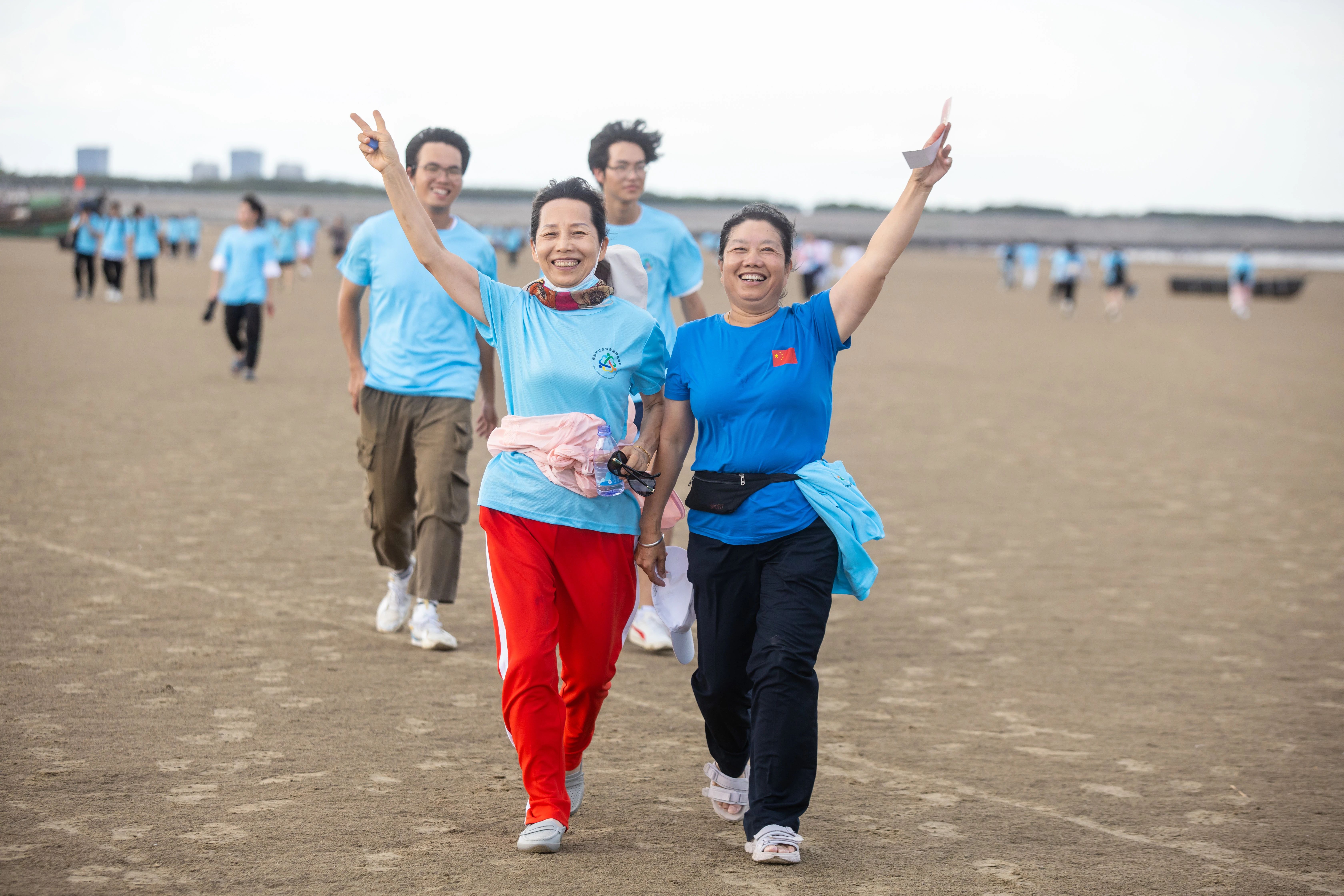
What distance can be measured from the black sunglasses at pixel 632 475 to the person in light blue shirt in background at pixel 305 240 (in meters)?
37.4

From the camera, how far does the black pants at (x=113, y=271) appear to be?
25016 millimetres

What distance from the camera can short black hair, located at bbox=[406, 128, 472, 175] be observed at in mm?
5617

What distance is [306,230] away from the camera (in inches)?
1651

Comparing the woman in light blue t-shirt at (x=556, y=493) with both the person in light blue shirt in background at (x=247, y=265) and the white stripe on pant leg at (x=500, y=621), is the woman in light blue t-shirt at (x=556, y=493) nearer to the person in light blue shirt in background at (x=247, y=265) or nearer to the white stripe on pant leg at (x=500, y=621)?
the white stripe on pant leg at (x=500, y=621)

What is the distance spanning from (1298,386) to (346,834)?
18.5m

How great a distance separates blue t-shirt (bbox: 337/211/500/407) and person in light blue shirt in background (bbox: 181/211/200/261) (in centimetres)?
4374

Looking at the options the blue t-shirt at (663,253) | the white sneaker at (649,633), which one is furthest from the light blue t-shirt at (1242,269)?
the white sneaker at (649,633)

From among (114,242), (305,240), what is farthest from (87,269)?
(305,240)

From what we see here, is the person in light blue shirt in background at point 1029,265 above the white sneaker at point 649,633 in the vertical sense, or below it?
above

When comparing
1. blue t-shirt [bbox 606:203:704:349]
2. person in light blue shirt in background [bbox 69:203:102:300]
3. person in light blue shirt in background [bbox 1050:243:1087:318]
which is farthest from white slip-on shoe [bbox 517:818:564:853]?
person in light blue shirt in background [bbox 1050:243:1087:318]

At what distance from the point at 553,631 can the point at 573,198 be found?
51.8 inches

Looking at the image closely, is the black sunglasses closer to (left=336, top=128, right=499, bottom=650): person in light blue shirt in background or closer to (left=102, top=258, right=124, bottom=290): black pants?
(left=336, top=128, right=499, bottom=650): person in light blue shirt in background

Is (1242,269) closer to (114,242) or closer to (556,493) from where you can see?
(114,242)

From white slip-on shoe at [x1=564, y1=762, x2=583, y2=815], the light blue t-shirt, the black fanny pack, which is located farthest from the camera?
the light blue t-shirt
